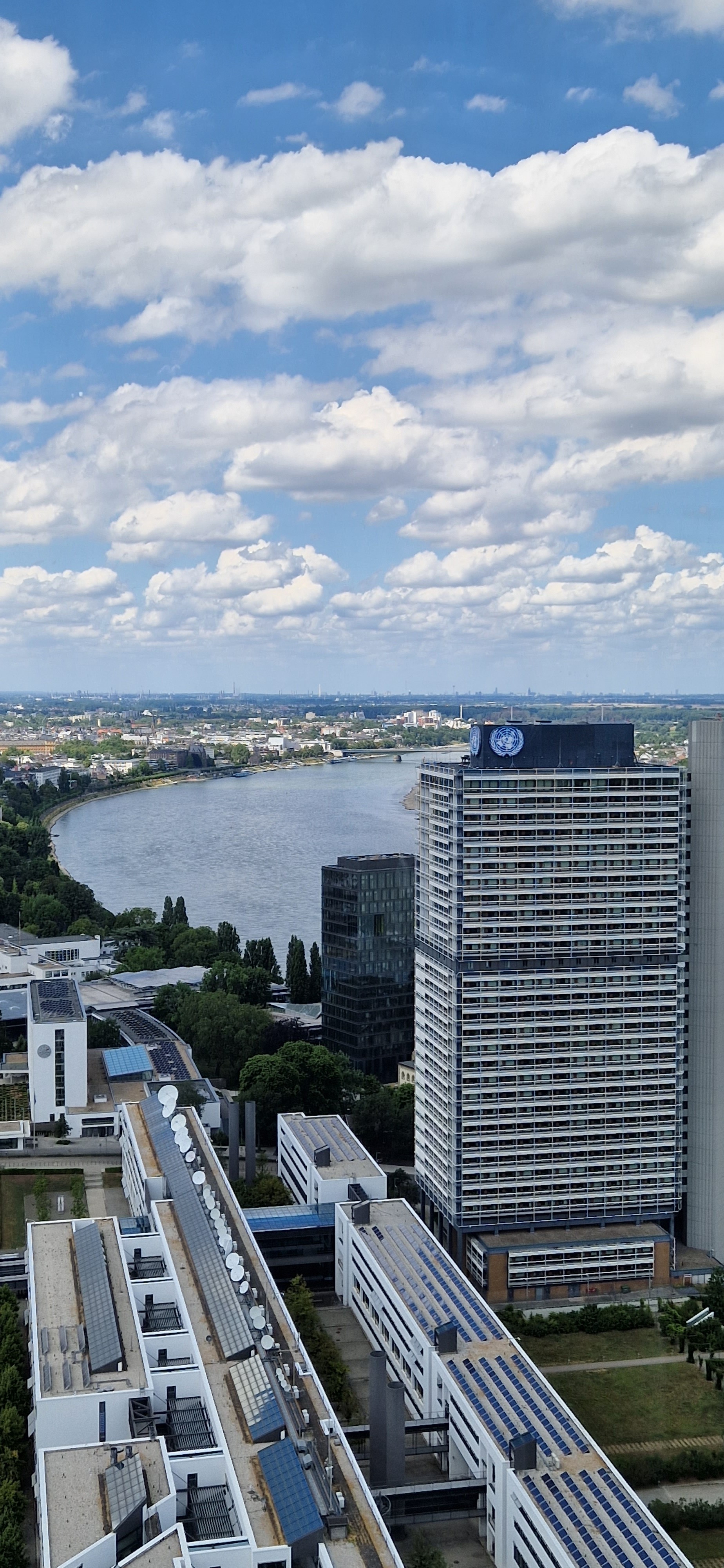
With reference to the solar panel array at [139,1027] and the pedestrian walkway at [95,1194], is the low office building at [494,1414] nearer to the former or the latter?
the pedestrian walkway at [95,1194]

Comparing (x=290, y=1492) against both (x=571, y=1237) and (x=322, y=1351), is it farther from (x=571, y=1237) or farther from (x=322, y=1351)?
(x=571, y=1237)

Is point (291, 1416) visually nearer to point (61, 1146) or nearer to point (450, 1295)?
point (450, 1295)

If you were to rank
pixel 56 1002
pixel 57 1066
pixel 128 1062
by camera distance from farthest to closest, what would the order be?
pixel 56 1002, pixel 128 1062, pixel 57 1066

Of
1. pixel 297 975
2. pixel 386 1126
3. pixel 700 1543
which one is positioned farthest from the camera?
pixel 297 975

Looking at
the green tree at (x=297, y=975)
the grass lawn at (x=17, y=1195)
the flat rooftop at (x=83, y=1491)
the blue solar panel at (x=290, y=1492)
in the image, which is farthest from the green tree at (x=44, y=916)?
the blue solar panel at (x=290, y=1492)

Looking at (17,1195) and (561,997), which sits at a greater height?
(561,997)

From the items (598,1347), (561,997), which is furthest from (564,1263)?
(561,997)

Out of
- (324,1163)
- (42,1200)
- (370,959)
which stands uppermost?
(370,959)
